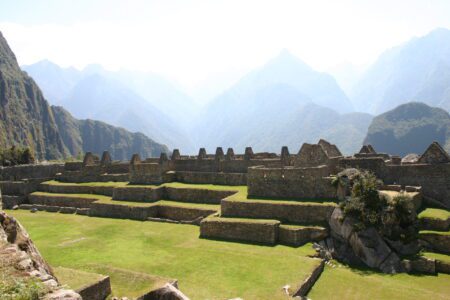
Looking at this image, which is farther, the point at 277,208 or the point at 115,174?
the point at 115,174

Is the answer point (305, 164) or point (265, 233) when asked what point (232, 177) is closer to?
point (305, 164)

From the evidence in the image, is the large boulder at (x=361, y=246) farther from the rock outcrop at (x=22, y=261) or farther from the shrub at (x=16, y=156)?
the shrub at (x=16, y=156)

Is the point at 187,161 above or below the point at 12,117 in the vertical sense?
below

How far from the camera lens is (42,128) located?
475 ft

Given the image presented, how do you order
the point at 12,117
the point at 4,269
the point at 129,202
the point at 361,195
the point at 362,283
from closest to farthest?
the point at 4,269
the point at 362,283
the point at 361,195
the point at 129,202
the point at 12,117

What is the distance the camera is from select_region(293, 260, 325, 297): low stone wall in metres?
13.1

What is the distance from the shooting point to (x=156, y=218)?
24.6 m

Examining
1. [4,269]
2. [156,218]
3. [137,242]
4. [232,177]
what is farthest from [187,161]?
[4,269]

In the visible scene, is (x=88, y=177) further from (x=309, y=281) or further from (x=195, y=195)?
(x=309, y=281)

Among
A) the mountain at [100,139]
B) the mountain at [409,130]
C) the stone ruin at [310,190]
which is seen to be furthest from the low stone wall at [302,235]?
the mountain at [100,139]

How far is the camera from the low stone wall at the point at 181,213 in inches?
921

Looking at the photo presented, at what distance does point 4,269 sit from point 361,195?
50.0 feet

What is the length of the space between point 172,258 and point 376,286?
8.13 metres

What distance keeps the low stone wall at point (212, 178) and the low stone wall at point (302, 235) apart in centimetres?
934
